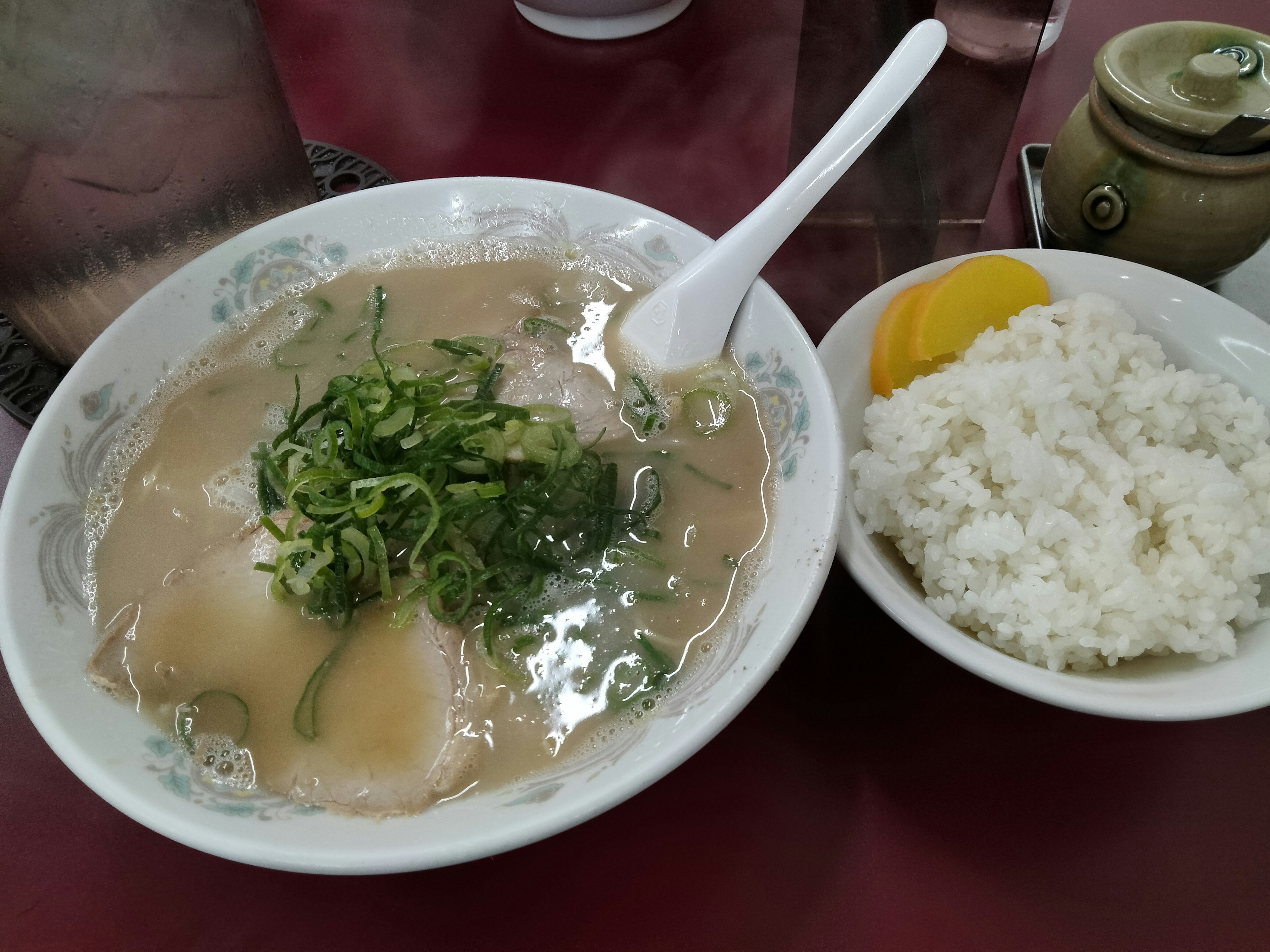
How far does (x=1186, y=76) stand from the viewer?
1.14 meters

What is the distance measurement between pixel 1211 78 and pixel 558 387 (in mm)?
945

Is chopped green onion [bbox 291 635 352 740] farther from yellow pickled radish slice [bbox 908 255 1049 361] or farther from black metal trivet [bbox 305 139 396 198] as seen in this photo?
black metal trivet [bbox 305 139 396 198]

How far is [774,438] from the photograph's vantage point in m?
1.05

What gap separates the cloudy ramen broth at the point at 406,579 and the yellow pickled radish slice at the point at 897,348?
0.60 ft

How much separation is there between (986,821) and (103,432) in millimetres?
1119

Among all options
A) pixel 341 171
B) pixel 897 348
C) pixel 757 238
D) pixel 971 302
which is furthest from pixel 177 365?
pixel 971 302

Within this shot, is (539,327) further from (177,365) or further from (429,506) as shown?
(177,365)

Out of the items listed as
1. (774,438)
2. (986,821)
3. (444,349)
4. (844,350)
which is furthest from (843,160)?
(986,821)

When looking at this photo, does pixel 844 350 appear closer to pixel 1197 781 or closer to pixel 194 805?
pixel 1197 781

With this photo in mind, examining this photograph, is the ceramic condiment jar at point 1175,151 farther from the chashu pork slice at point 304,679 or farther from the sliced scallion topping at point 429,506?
the chashu pork slice at point 304,679

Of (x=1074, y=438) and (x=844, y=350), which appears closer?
(x=1074, y=438)

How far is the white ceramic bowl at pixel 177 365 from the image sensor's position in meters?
0.71

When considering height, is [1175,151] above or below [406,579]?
above

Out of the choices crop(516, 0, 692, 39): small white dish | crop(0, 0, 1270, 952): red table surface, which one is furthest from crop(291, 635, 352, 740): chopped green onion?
crop(516, 0, 692, 39): small white dish
